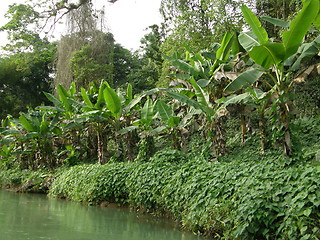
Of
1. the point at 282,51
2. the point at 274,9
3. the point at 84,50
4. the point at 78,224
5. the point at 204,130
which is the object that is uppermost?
the point at 84,50

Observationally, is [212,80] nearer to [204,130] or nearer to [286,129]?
[204,130]

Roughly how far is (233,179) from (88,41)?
14.6 meters

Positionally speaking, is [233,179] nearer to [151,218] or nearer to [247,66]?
[151,218]

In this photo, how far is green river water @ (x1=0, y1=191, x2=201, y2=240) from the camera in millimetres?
5843

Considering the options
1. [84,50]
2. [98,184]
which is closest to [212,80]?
[98,184]

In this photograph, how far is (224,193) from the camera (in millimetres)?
5492

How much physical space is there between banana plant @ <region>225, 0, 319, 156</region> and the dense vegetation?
0.02 m

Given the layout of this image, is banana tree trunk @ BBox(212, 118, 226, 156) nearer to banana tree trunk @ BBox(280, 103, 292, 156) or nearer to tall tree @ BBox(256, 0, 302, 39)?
banana tree trunk @ BBox(280, 103, 292, 156)

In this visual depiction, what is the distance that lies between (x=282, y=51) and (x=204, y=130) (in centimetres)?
401

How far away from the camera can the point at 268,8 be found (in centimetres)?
1309

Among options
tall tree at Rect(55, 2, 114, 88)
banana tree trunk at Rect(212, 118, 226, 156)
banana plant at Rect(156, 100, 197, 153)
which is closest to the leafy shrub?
banana tree trunk at Rect(212, 118, 226, 156)

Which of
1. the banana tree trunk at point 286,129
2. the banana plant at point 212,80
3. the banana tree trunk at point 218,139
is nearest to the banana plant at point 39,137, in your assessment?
the banana plant at point 212,80

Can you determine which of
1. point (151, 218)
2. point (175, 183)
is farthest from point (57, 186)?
point (175, 183)

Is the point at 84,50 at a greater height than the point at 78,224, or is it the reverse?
the point at 84,50
